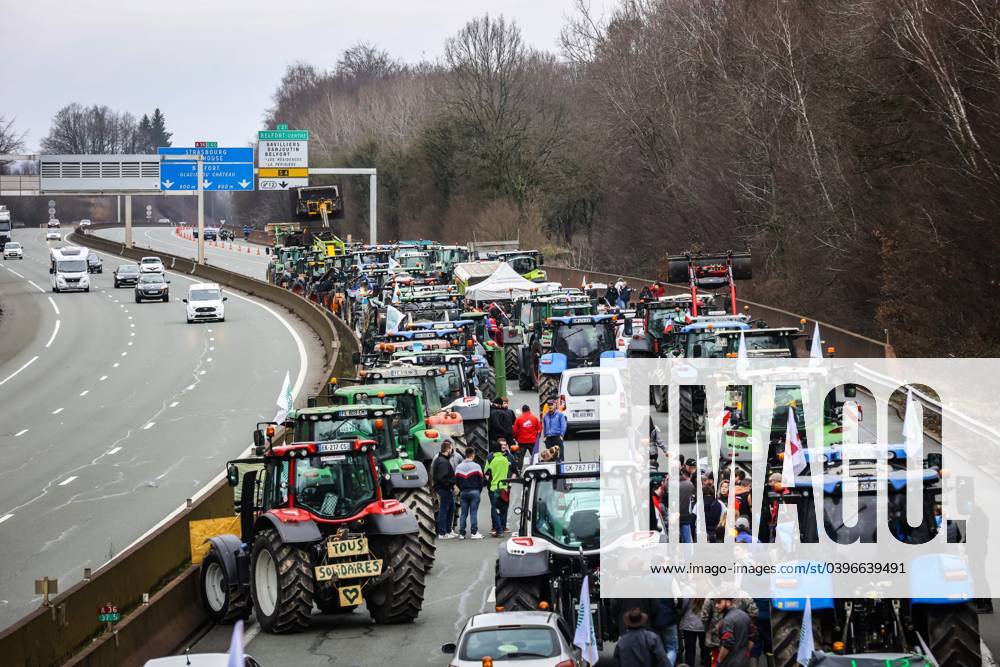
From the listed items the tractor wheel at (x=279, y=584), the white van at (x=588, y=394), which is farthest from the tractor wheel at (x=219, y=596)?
the white van at (x=588, y=394)

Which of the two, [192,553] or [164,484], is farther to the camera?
[164,484]

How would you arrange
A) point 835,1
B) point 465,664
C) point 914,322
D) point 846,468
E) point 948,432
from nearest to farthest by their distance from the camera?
point 465,664, point 846,468, point 948,432, point 914,322, point 835,1

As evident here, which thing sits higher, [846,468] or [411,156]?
[411,156]

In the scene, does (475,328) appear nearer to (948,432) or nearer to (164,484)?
(164,484)

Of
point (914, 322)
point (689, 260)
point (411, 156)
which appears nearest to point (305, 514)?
point (914, 322)

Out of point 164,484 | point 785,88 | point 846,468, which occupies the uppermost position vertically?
point 785,88

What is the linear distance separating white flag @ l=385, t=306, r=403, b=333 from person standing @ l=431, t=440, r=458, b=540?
1671 cm

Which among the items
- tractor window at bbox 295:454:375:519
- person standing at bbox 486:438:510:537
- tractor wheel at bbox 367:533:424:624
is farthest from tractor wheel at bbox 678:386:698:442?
tractor window at bbox 295:454:375:519

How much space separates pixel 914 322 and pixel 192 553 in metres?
22.4

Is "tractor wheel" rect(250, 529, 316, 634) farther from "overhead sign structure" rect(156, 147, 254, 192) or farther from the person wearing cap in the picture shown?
"overhead sign structure" rect(156, 147, 254, 192)

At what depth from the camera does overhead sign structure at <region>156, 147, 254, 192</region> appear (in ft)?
284

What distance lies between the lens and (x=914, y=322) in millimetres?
36875

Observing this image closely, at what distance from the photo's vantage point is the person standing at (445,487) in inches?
854

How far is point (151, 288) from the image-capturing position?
74000 millimetres
